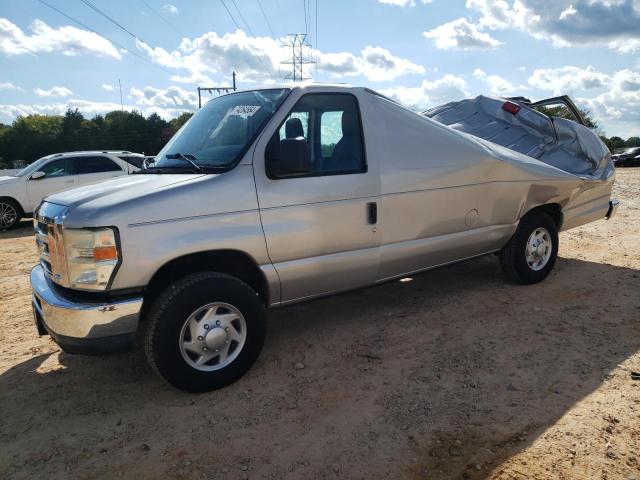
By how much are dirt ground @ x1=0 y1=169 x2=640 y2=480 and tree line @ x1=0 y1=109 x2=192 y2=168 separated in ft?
210

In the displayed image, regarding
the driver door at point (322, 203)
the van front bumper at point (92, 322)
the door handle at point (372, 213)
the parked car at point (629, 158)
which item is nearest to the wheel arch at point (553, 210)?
the door handle at point (372, 213)

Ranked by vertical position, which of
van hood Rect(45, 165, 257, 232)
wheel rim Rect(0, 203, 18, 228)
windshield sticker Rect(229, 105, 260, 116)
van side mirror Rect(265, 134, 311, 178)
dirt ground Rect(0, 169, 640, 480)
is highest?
windshield sticker Rect(229, 105, 260, 116)

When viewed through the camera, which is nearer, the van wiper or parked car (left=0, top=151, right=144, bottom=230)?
the van wiper

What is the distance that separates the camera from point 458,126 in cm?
609

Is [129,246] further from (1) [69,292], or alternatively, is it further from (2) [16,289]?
(2) [16,289]

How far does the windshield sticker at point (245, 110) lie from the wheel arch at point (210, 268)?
1.12 meters

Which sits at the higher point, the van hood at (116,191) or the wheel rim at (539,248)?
the van hood at (116,191)

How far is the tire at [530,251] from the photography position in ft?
16.3

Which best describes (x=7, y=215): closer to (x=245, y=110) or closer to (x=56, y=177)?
(x=56, y=177)

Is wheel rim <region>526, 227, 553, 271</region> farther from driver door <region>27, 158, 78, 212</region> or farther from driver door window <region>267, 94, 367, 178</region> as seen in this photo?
driver door <region>27, 158, 78, 212</region>

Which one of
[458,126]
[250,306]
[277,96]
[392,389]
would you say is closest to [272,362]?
[250,306]

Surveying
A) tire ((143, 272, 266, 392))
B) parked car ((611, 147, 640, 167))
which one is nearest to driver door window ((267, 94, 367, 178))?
tire ((143, 272, 266, 392))

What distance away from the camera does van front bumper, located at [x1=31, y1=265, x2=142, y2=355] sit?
2805 millimetres

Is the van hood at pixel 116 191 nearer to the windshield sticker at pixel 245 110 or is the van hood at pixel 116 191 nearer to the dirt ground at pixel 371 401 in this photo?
the windshield sticker at pixel 245 110
